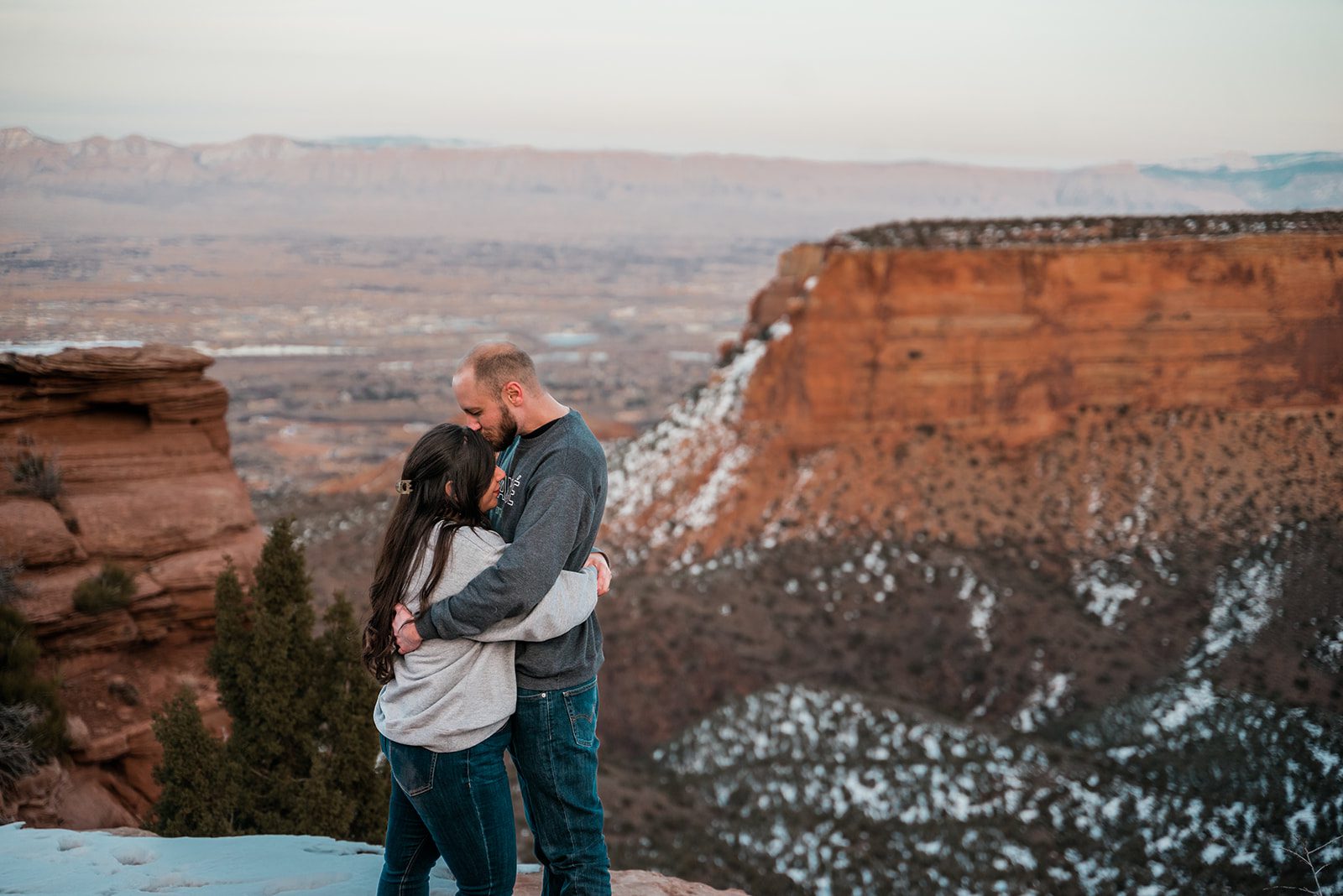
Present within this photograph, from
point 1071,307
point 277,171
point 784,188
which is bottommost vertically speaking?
point 1071,307

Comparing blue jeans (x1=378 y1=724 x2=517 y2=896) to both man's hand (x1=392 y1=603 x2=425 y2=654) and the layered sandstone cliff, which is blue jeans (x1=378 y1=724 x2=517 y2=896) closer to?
man's hand (x1=392 y1=603 x2=425 y2=654)

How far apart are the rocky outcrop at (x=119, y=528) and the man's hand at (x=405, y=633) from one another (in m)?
8.03

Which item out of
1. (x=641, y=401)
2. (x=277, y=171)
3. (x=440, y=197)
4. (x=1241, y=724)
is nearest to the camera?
(x=1241, y=724)

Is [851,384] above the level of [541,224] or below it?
below

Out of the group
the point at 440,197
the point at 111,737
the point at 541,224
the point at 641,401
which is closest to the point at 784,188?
the point at 541,224

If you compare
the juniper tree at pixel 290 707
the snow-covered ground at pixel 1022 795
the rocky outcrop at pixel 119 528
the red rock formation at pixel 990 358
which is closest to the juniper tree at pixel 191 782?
the juniper tree at pixel 290 707

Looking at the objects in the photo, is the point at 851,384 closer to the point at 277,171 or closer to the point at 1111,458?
the point at 1111,458

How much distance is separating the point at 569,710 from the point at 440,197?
162096 mm

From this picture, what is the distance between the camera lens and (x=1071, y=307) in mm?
24719

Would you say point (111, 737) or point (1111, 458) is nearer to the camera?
point (111, 737)

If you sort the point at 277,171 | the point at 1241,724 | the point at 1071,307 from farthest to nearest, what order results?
1. the point at 277,171
2. the point at 1071,307
3. the point at 1241,724

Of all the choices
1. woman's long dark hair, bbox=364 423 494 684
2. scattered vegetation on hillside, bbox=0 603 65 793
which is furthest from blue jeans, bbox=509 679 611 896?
scattered vegetation on hillside, bbox=0 603 65 793

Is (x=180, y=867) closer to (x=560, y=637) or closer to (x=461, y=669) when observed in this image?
(x=461, y=669)

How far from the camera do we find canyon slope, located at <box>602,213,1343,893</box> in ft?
50.2
